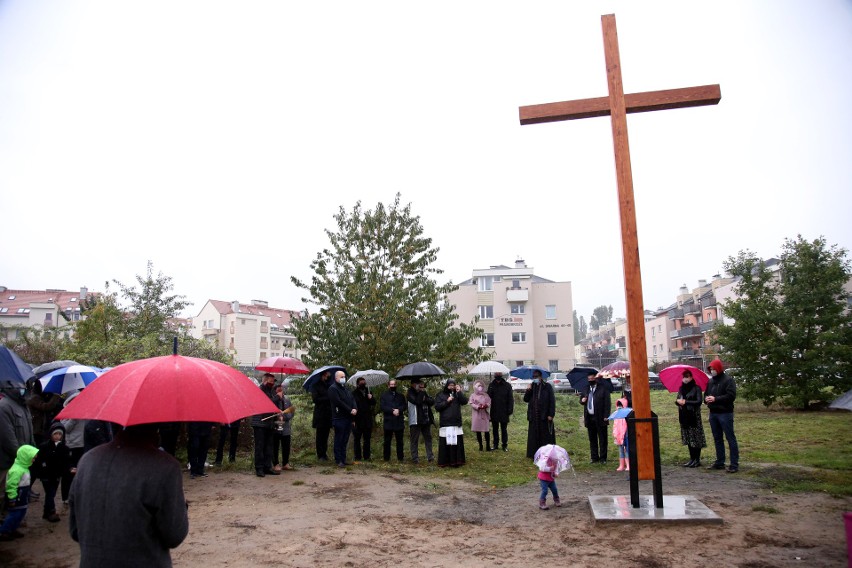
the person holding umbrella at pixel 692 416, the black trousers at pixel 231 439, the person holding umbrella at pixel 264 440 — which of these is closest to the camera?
the person holding umbrella at pixel 692 416

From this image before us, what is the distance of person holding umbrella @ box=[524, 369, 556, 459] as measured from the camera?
11.8 meters

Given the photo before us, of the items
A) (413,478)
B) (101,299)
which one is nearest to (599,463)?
(413,478)

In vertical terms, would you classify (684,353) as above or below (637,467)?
above

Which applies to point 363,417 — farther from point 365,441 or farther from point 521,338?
point 521,338

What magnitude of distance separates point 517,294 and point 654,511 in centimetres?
4917

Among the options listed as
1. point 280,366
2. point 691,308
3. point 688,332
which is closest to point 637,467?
point 280,366

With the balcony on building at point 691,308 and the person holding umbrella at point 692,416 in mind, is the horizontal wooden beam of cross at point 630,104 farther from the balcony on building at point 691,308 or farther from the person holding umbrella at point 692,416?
the balcony on building at point 691,308

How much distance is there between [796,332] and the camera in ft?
71.3

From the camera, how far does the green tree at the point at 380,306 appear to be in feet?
50.8

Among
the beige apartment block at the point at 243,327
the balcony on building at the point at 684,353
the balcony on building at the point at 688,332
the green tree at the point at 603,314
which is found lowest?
the balcony on building at the point at 684,353

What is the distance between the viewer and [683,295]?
8469 centimetres

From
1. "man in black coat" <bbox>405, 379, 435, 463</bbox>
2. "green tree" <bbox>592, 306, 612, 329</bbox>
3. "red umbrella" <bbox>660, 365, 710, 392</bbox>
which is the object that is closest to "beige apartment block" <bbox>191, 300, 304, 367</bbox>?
"man in black coat" <bbox>405, 379, 435, 463</bbox>

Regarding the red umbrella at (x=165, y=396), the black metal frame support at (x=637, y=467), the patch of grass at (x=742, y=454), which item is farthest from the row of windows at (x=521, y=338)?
the red umbrella at (x=165, y=396)

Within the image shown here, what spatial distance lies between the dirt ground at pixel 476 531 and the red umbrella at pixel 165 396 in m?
2.98
